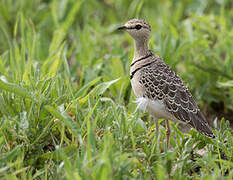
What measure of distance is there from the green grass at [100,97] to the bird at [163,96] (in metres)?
0.11

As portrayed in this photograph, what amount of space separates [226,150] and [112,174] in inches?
42.3

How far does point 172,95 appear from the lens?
11.7 ft

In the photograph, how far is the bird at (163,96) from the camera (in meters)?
3.50

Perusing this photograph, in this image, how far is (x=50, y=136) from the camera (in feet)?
11.1

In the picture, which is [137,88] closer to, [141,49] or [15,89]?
[141,49]

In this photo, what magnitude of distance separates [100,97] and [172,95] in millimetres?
645

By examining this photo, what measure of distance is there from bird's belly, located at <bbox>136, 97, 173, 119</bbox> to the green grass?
13 cm

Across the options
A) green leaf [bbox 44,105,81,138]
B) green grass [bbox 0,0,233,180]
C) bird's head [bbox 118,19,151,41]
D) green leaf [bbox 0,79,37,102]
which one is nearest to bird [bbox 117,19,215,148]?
green grass [bbox 0,0,233,180]

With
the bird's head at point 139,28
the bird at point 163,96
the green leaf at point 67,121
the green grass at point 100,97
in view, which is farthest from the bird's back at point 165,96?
the green leaf at point 67,121

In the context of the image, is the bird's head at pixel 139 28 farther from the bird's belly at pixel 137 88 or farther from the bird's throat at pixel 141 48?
the bird's belly at pixel 137 88

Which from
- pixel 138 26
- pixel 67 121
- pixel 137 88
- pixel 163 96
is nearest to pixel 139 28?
pixel 138 26

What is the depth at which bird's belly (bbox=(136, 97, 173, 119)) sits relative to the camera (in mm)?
3518

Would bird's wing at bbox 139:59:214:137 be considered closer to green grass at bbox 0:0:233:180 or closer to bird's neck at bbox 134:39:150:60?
green grass at bbox 0:0:233:180

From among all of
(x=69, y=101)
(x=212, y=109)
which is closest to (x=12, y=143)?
(x=69, y=101)
